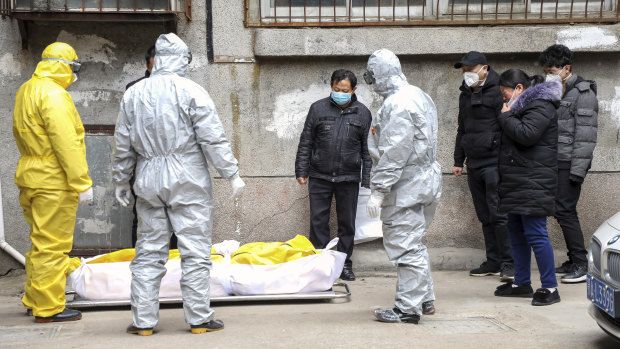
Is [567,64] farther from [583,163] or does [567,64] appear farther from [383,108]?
[383,108]

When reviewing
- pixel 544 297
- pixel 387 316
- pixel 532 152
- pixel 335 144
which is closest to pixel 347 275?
pixel 335 144

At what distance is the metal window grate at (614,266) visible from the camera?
4172 millimetres

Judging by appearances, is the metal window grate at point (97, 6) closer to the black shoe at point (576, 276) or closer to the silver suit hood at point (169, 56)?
the silver suit hood at point (169, 56)

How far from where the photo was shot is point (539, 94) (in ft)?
18.4

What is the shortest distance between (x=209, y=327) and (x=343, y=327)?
33.7 inches

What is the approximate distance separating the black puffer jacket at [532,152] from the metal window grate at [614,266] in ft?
4.15

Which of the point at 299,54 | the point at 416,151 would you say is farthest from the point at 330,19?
the point at 416,151

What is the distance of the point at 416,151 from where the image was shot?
201 inches

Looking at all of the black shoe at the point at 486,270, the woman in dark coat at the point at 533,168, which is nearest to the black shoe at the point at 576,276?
the black shoe at the point at 486,270

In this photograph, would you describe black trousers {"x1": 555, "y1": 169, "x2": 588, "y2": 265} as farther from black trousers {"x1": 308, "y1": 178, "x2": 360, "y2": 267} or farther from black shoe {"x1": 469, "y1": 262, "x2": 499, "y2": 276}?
black trousers {"x1": 308, "y1": 178, "x2": 360, "y2": 267}

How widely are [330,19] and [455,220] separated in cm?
223

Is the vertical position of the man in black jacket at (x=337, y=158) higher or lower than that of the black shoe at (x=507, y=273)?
higher

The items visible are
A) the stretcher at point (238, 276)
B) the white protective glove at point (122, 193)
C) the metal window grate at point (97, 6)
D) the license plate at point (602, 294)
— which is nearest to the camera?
the license plate at point (602, 294)

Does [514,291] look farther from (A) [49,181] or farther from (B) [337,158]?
(A) [49,181]
